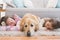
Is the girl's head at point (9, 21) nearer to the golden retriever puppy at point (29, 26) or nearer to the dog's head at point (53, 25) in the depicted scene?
the golden retriever puppy at point (29, 26)

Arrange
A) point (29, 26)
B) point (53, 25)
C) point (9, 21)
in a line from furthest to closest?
point (9, 21) → point (53, 25) → point (29, 26)

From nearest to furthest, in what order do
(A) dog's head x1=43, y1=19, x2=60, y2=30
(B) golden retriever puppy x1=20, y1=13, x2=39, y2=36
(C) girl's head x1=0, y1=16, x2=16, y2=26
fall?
(B) golden retriever puppy x1=20, y1=13, x2=39, y2=36 < (A) dog's head x1=43, y1=19, x2=60, y2=30 < (C) girl's head x1=0, y1=16, x2=16, y2=26

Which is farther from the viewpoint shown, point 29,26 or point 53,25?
point 53,25

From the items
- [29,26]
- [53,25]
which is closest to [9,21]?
[29,26]

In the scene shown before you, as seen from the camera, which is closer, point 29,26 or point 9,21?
point 29,26

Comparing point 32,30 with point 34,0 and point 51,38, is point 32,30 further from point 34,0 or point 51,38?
point 34,0

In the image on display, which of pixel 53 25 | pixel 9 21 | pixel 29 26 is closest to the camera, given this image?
pixel 29 26

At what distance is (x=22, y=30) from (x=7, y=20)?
43 centimetres

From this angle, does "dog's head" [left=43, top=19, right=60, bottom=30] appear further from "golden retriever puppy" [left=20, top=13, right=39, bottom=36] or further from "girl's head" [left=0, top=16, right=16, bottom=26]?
"girl's head" [left=0, top=16, right=16, bottom=26]

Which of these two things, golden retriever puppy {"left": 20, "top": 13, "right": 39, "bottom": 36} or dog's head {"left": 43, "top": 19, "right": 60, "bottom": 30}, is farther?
dog's head {"left": 43, "top": 19, "right": 60, "bottom": 30}

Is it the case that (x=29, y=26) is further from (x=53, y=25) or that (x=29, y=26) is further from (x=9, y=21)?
(x=9, y=21)

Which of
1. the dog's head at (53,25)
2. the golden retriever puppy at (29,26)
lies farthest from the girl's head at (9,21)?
the dog's head at (53,25)

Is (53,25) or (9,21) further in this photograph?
(9,21)

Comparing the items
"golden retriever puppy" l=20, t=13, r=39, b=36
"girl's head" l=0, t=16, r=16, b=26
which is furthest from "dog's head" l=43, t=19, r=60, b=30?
"girl's head" l=0, t=16, r=16, b=26
